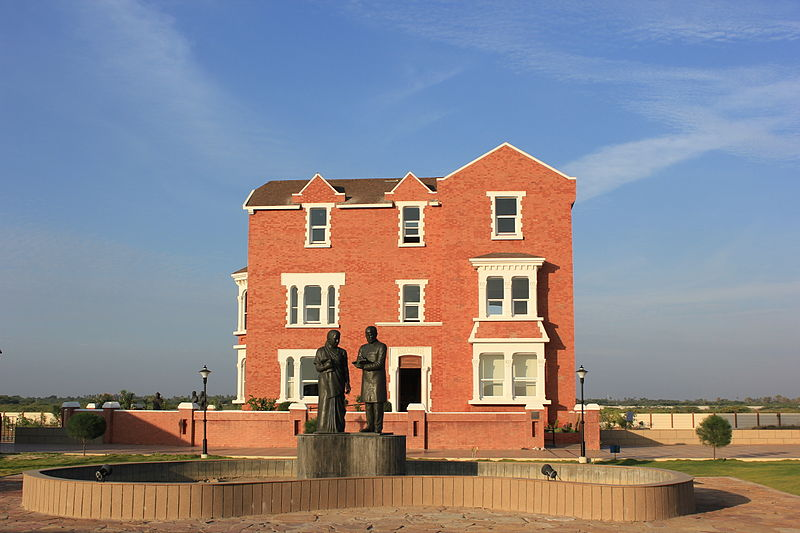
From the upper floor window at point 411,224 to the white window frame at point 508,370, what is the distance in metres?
6.19

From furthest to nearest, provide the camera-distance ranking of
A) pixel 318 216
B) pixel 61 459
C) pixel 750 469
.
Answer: pixel 318 216, pixel 61 459, pixel 750 469

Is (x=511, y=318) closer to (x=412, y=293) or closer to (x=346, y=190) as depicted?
(x=412, y=293)

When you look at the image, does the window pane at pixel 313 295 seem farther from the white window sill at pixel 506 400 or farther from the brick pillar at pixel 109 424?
the brick pillar at pixel 109 424

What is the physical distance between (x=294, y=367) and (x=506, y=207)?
12.3m

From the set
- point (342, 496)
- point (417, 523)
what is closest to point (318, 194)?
point (342, 496)

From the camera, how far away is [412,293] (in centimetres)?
3972

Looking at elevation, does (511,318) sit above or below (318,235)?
below

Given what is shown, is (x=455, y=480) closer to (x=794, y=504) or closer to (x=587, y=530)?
(x=587, y=530)

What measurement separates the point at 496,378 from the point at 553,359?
262 cm

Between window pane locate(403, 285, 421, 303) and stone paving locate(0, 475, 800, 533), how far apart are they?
2370cm

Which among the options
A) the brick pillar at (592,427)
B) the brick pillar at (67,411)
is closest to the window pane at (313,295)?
the brick pillar at (67,411)

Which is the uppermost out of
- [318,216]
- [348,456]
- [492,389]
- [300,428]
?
[318,216]

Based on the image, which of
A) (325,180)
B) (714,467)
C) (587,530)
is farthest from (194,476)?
(325,180)

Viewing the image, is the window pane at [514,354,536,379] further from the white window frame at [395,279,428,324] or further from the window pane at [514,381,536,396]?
the white window frame at [395,279,428,324]
